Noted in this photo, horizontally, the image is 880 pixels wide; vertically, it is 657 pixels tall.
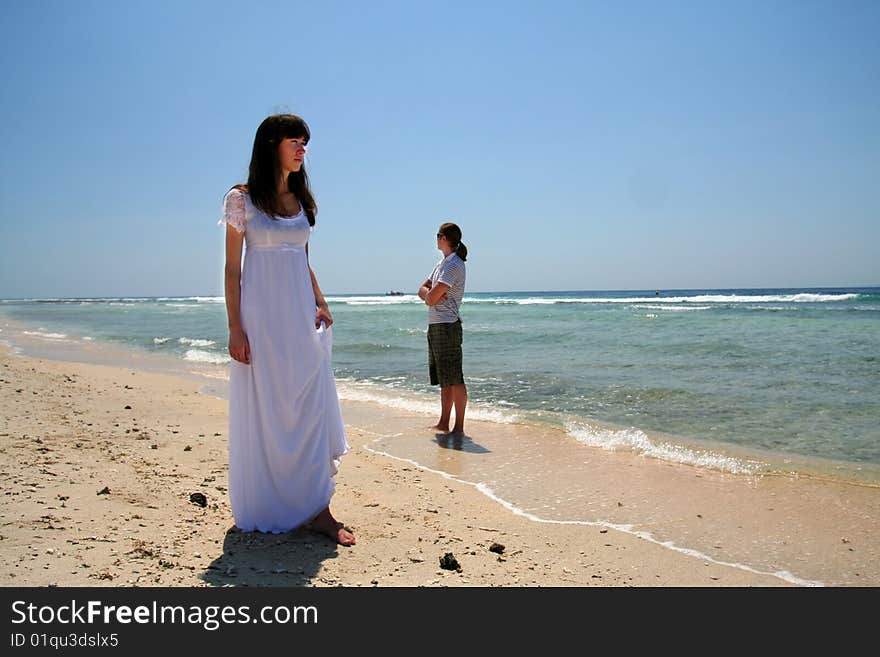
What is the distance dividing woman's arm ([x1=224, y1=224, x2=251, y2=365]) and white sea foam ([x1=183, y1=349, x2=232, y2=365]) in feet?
32.8

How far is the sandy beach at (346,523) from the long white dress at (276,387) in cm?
19

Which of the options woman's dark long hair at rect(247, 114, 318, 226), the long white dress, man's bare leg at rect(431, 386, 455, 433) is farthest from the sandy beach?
woman's dark long hair at rect(247, 114, 318, 226)

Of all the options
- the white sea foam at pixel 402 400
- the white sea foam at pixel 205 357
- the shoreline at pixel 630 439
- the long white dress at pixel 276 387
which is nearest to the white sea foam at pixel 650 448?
the shoreline at pixel 630 439

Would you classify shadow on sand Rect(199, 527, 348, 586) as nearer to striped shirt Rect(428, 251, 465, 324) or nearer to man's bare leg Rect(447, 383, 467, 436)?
man's bare leg Rect(447, 383, 467, 436)

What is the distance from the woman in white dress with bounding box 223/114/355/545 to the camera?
308cm

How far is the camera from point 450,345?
6410 mm

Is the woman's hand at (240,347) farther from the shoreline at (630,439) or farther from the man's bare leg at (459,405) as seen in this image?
the shoreline at (630,439)

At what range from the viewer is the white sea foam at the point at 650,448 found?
500 cm

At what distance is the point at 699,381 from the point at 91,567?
8.29 metres

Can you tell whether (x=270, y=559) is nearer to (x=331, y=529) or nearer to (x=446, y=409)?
(x=331, y=529)
